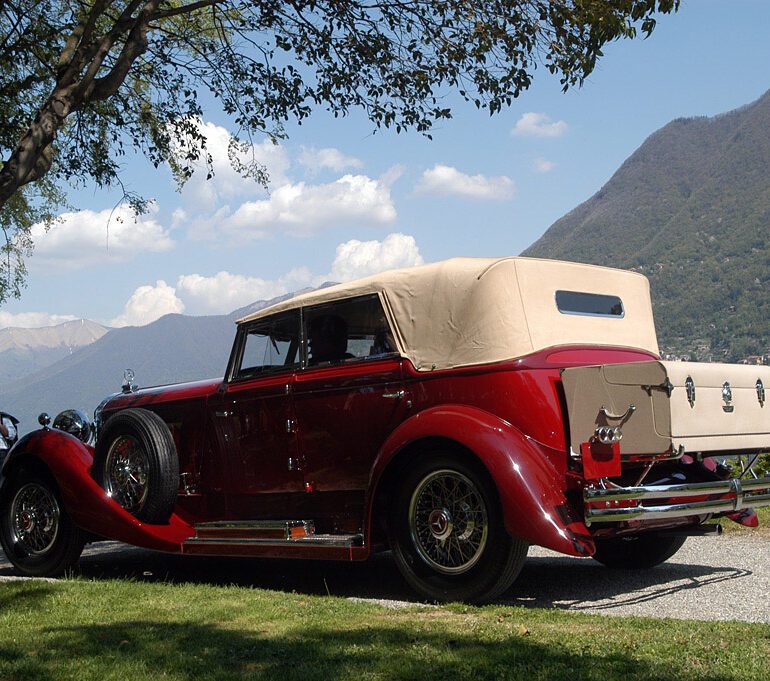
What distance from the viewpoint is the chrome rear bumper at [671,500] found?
4.86 m

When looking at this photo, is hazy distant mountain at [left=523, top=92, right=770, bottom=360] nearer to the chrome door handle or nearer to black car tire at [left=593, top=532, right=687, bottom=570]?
black car tire at [left=593, top=532, right=687, bottom=570]

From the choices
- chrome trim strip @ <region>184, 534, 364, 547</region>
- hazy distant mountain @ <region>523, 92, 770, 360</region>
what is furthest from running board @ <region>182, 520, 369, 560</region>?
hazy distant mountain @ <region>523, 92, 770, 360</region>

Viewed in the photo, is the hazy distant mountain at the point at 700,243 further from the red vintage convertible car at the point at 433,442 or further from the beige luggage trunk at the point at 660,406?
the beige luggage trunk at the point at 660,406

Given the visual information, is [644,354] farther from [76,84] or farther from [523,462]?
[76,84]

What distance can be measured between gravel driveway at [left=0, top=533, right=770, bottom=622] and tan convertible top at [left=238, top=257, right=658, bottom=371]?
1.55 m

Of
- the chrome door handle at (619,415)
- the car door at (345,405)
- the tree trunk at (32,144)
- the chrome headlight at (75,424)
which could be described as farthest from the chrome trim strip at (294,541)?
the tree trunk at (32,144)

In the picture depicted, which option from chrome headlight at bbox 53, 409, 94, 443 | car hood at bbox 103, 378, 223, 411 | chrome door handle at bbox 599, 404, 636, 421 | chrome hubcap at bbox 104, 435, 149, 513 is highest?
car hood at bbox 103, 378, 223, 411

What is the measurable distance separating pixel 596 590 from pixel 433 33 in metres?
6.25

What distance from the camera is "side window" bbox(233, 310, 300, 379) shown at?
648 cm

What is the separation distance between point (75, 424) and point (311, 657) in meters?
5.07

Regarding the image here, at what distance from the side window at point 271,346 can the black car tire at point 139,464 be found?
757 millimetres

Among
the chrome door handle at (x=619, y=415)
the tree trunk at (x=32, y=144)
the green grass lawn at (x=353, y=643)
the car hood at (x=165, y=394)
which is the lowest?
the green grass lawn at (x=353, y=643)

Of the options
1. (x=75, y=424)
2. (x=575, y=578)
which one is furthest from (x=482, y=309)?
(x=75, y=424)

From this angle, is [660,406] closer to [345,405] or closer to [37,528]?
[345,405]
